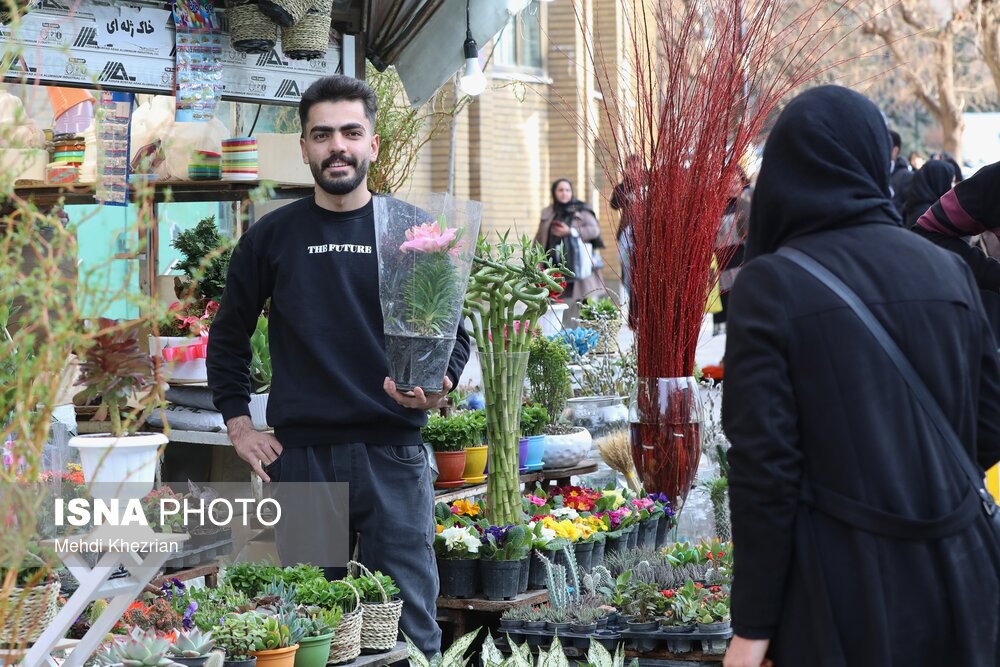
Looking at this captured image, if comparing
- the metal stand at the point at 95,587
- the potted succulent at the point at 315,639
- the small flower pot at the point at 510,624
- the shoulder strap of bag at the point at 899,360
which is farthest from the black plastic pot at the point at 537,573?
the shoulder strap of bag at the point at 899,360

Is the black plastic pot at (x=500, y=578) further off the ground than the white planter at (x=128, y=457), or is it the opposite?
the white planter at (x=128, y=457)

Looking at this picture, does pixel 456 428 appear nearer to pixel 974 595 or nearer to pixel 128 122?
pixel 128 122

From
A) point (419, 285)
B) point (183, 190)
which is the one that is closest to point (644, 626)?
point (419, 285)

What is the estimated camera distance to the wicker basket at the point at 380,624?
129 inches

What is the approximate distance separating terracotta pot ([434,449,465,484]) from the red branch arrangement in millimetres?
847

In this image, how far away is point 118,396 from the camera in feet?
7.95

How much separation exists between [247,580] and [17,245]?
1.65 m

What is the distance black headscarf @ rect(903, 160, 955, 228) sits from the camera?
7219 millimetres

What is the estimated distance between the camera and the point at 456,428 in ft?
17.2

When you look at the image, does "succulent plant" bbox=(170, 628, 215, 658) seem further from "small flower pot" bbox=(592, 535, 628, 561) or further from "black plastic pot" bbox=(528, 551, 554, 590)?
"small flower pot" bbox=(592, 535, 628, 561)

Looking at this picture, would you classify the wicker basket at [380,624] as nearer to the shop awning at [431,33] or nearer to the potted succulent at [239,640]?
the potted succulent at [239,640]

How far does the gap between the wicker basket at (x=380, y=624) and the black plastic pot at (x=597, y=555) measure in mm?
1519

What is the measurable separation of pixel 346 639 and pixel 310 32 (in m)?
2.30

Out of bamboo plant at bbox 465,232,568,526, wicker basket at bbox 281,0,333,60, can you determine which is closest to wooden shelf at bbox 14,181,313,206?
wicker basket at bbox 281,0,333,60
